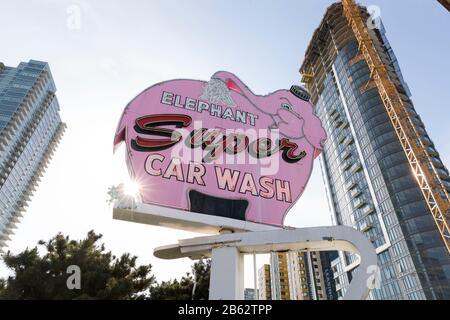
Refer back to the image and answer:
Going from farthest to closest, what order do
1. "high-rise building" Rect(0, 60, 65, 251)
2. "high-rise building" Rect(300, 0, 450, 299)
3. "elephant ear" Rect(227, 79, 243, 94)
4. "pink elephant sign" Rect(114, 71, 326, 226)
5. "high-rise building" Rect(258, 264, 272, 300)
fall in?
"high-rise building" Rect(258, 264, 272, 300)
"high-rise building" Rect(0, 60, 65, 251)
"high-rise building" Rect(300, 0, 450, 299)
"elephant ear" Rect(227, 79, 243, 94)
"pink elephant sign" Rect(114, 71, 326, 226)

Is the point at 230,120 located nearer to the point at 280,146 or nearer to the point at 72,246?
the point at 280,146

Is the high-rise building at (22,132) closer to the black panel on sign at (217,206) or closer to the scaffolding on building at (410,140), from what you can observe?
the scaffolding on building at (410,140)

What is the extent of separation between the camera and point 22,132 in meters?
115

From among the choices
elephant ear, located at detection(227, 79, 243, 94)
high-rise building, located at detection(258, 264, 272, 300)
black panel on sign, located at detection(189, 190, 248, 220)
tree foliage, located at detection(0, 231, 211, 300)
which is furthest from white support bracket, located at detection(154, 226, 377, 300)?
high-rise building, located at detection(258, 264, 272, 300)

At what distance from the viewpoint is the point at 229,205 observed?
7996 mm

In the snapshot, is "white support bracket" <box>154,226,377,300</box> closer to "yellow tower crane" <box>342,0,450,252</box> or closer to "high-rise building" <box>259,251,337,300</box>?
"yellow tower crane" <box>342,0,450,252</box>

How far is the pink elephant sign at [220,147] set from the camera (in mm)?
7871

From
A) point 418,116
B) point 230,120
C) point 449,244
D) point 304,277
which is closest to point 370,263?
point 230,120

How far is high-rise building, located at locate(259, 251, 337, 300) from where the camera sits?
99.0 meters

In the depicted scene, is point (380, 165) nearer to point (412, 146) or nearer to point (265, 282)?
A: point (412, 146)

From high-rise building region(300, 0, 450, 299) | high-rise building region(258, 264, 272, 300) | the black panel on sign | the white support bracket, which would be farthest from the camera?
high-rise building region(258, 264, 272, 300)

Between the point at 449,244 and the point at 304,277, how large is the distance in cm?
6920

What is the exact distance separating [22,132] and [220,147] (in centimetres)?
12835

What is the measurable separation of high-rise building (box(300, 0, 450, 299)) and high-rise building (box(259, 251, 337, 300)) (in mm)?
30358
